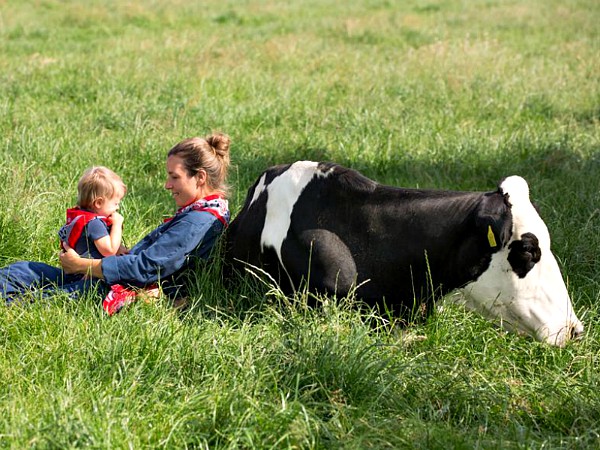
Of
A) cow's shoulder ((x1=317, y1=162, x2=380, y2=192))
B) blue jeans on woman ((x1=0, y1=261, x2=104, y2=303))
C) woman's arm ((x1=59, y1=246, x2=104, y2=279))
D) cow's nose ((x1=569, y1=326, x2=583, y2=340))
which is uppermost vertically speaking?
cow's shoulder ((x1=317, y1=162, x2=380, y2=192))

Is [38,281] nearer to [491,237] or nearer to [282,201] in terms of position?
[282,201]

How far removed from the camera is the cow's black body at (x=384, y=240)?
3.92 m

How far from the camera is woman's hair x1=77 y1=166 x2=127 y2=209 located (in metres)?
4.48

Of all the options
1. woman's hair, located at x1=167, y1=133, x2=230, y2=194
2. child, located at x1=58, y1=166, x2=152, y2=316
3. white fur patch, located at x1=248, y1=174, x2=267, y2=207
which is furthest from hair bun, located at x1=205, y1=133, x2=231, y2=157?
child, located at x1=58, y1=166, x2=152, y2=316

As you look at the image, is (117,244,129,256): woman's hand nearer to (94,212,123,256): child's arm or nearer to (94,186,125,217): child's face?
(94,212,123,256): child's arm

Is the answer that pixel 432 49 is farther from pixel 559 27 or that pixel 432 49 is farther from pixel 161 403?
pixel 161 403

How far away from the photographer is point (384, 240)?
404 cm

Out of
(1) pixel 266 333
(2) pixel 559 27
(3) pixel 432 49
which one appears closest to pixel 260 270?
(1) pixel 266 333

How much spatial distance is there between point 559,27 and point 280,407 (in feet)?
47.3

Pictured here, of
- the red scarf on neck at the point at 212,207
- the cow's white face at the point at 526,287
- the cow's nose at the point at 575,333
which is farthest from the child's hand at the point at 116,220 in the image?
the cow's nose at the point at 575,333

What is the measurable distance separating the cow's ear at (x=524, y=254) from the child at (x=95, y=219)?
2.03m

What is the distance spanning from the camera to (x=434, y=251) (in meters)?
3.95

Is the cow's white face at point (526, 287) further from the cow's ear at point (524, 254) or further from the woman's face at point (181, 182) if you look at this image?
the woman's face at point (181, 182)

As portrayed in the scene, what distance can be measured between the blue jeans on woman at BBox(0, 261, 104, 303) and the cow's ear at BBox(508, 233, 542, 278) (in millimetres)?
2028
